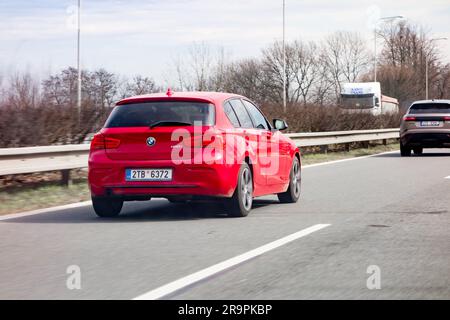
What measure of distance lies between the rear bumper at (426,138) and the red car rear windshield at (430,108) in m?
0.81

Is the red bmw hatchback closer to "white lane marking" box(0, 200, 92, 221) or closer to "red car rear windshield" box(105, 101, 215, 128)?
"red car rear windshield" box(105, 101, 215, 128)

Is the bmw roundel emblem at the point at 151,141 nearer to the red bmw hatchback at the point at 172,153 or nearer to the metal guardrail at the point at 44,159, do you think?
the red bmw hatchback at the point at 172,153

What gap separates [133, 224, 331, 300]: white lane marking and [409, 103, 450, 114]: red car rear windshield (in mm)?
18199

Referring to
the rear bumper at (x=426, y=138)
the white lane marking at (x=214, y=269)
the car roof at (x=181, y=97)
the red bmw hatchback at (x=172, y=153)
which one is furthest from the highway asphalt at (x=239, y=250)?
the rear bumper at (x=426, y=138)

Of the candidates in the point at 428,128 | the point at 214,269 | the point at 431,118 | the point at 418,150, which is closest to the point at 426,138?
the point at 428,128

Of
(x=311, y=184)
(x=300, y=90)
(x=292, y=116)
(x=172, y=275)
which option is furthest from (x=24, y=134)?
(x=300, y=90)

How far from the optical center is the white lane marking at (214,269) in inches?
230

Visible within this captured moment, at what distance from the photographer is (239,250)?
776 centimetres

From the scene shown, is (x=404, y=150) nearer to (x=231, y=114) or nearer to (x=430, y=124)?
(x=430, y=124)

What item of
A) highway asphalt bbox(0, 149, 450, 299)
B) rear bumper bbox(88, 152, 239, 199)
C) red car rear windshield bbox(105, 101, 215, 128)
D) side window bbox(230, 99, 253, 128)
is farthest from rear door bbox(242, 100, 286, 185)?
red car rear windshield bbox(105, 101, 215, 128)

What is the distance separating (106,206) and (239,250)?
319 centimetres

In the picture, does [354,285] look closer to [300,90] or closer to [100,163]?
[100,163]

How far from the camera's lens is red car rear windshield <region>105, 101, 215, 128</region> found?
32.9 feet
